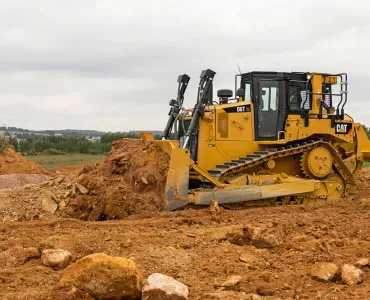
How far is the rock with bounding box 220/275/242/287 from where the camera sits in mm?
5836

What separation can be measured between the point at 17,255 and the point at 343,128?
900 cm

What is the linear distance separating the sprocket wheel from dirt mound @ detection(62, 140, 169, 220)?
345 cm

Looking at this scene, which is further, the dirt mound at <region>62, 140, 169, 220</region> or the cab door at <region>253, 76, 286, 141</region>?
the cab door at <region>253, 76, 286, 141</region>

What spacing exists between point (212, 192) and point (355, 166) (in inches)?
189

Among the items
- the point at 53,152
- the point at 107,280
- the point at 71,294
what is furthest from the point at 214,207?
the point at 53,152

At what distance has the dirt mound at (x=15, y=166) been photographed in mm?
19125

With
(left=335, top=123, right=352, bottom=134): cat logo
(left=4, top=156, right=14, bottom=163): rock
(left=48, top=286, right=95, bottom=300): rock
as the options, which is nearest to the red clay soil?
(left=48, top=286, right=95, bottom=300): rock

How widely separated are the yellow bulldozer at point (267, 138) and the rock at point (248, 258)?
422cm

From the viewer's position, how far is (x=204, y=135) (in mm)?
12148

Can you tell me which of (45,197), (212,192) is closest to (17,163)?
(45,197)

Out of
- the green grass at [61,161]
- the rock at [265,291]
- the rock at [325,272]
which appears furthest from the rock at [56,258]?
the green grass at [61,161]

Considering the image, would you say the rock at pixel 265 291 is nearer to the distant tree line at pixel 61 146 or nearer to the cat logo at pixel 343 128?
the cat logo at pixel 343 128

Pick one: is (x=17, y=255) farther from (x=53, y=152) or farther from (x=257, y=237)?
(x=53, y=152)

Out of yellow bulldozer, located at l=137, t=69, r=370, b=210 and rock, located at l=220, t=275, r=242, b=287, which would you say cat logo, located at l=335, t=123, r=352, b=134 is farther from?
rock, located at l=220, t=275, r=242, b=287
